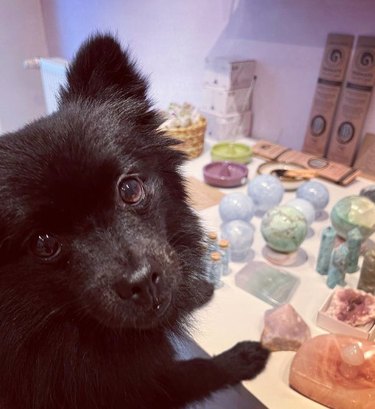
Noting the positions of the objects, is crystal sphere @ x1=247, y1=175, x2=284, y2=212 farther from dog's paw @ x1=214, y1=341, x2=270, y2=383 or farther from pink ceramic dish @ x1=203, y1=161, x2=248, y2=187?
dog's paw @ x1=214, y1=341, x2=270, y2=383

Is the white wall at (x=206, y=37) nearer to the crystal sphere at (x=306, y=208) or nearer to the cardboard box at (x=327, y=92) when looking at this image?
the cardboard box at (x=327, y=92)

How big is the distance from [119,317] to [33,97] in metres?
3.01

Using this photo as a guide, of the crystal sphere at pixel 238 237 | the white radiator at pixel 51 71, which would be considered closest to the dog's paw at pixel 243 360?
the crystal sphere at pixel 238 237

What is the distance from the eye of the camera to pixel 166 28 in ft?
7.45

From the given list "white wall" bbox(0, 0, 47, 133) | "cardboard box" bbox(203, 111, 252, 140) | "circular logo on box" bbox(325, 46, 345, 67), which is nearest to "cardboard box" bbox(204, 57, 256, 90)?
"cardboard box" bbox(203, 111, 252, 140)

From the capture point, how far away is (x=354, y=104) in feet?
5.24

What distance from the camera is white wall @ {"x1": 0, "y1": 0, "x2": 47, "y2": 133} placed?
288 centimetres

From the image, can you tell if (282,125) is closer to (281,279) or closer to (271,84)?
(271,84)

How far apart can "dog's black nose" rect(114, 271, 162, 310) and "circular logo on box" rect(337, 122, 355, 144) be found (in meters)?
1.32

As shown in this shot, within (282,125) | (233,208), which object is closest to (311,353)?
(233,208)

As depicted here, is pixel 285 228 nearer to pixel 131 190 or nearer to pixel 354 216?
pixel 354 216

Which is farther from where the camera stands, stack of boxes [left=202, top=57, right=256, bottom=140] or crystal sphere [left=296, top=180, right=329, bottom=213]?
stack of boxes [left=202, top=57, right=256, bottom=140]

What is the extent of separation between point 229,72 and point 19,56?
194 centimetres

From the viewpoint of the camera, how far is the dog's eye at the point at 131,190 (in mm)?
683
